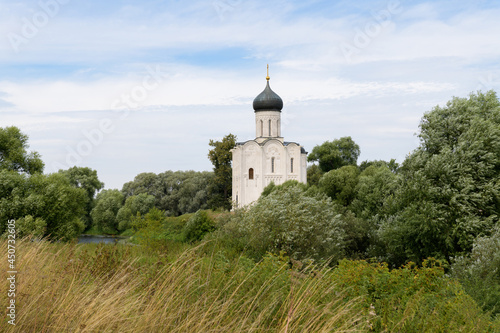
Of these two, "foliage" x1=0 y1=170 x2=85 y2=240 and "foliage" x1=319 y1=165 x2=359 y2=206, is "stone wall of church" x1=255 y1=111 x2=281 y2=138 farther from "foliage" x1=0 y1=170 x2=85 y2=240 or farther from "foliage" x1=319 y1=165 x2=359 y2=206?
"foliage" x1=0 y1=170 x2=85 y2=240

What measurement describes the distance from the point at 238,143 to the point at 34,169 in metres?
21.6

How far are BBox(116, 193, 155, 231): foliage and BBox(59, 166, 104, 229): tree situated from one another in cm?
383

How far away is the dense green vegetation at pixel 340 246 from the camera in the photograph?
5012 millimetres

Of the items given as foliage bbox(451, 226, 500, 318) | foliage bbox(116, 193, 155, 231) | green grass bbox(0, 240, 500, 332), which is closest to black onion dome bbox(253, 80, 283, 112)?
foliage bbox(116, 193, 155, 231)

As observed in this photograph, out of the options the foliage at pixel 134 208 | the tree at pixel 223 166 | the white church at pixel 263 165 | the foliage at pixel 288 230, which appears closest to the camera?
the foliage at pixel 288 230

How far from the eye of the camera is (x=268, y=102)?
49844mm

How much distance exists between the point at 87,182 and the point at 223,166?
620 inches

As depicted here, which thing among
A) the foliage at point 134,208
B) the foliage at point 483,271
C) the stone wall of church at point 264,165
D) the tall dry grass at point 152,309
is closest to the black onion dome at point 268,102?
the stone wall of church at point 264,165

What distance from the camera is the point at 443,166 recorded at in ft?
60.3

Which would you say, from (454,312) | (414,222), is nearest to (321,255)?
(414,222)

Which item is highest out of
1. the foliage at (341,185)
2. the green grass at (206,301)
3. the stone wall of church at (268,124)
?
the stone wall of church at (268,124)

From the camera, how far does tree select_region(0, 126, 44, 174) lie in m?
30.3

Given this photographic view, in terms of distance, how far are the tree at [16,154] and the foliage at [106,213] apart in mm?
19912

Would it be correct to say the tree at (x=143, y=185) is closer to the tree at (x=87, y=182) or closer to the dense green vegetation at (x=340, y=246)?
the tree at (x=87, y=182)
